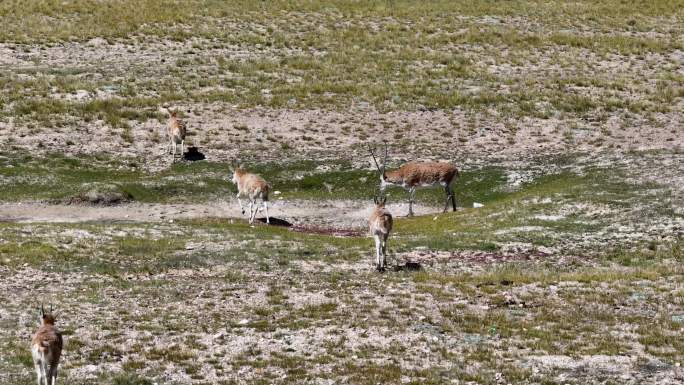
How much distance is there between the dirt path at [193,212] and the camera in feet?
132

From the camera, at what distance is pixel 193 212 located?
42125 mm

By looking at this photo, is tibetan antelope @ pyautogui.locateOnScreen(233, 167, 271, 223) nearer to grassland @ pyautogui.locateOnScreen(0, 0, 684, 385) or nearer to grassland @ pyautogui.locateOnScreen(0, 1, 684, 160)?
grassland @ pyautogui.locateOnScreen(0, 0, 684, 385)

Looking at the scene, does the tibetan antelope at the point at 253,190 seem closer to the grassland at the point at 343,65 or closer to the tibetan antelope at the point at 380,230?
the tibetan antelope at the point at 380,230

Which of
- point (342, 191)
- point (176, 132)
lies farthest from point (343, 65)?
point (342, 191)

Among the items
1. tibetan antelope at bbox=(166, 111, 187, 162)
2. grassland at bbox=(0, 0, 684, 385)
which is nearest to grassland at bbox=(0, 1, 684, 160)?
grassland at bbox=(0, 0, 684, 385)

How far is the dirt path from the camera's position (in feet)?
132

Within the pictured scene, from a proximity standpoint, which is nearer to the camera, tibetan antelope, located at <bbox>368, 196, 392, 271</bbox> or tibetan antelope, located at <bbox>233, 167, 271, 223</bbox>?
tibetan antelope, located at <bbox>368, 196, 392, 271</bbox>

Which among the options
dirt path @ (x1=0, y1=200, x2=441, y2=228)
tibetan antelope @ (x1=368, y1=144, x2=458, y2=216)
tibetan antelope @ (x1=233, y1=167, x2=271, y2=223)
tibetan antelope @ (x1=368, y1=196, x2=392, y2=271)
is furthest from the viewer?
tibetan antelope @ (x1=368, y1=144, x2=458, y2=216)

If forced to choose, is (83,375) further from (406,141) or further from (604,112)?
(604,112)

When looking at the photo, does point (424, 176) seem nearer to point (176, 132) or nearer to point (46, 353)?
point (176, 132)

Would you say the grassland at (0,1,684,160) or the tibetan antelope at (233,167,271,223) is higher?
the grassland at (0,1,684,160)

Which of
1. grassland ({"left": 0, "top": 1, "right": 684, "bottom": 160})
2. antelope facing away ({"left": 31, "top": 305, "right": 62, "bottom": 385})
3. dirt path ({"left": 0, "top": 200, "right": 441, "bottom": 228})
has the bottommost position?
dirt path ({"left": 0, "top": 200, "right": 441, "bottom": 228})

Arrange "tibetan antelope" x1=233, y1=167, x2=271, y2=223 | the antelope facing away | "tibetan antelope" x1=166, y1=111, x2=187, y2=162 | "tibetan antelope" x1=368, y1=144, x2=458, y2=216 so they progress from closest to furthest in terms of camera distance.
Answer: the antelope facing away, "tibetan antelope" x1=233, y1=167, x2=271, y2=223, "tibetan antelope" x1=368, y1=144, x2=458, y2=216, "tibetan antelope" x1=166, y1=111, x2=187, y2=162

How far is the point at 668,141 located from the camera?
54.3m
